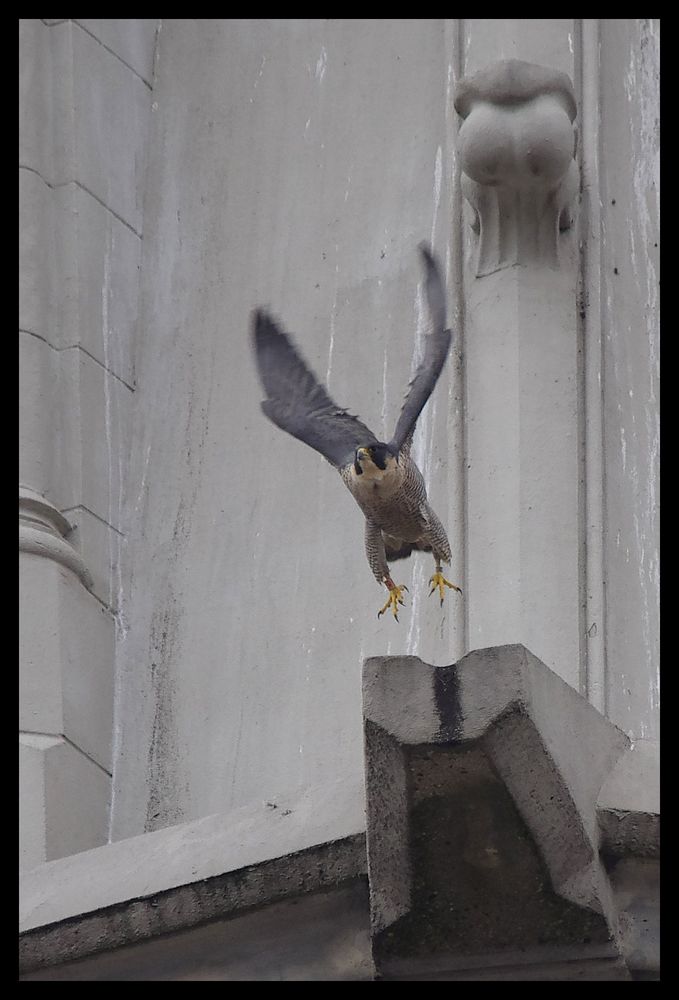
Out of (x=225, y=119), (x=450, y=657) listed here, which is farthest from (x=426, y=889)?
(x=225, y=119)

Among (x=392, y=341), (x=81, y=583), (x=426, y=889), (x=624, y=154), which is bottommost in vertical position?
(x=426, y=889)

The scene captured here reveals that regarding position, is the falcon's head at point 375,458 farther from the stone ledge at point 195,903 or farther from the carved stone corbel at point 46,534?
the stone ledge at point 195,903

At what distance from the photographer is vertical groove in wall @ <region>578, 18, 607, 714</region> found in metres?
7.77

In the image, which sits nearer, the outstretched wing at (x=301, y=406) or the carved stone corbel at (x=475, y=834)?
the carved stone corbel at (x=475, y=834)

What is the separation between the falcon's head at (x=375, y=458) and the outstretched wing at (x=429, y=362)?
28mm

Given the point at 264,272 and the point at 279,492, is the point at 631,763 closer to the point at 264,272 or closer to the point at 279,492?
the point at 279,492

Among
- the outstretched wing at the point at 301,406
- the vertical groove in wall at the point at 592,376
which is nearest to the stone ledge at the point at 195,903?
the vertical groove in wall at the point at 592,376

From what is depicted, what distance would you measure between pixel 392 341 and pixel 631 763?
8.76 ft

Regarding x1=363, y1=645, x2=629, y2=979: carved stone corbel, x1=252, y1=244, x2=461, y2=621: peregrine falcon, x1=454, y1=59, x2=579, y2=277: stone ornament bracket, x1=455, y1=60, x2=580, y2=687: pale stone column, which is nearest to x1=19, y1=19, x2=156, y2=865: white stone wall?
x1=252, y1=244, x2=461, y2=621: peregrine falcon

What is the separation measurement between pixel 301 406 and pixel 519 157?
41.6 inches

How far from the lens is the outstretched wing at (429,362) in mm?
7863

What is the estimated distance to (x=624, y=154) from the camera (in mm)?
9094

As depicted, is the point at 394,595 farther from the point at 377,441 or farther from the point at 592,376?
the point at 592,376

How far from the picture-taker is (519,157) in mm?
8492
